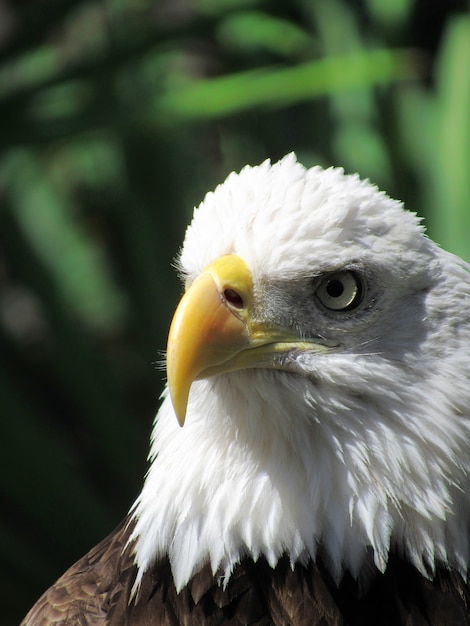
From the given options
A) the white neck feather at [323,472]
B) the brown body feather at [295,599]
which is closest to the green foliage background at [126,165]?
the brown body feather at [295,599]

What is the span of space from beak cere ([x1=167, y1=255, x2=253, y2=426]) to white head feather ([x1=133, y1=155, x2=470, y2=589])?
0.12 feet

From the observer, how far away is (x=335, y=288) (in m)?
1.63

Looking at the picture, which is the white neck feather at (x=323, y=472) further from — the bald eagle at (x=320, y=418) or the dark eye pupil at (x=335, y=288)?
the dark eye pupil at (x=335, y=288)

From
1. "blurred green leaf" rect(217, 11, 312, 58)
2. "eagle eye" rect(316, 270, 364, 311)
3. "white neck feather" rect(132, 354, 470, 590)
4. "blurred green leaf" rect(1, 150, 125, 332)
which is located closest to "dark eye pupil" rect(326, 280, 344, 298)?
"eagle eye" rect(316, 270, 364, 311)

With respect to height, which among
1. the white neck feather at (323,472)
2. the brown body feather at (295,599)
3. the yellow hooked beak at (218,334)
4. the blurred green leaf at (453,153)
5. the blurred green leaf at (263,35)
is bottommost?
the brown body feather at (295,599)

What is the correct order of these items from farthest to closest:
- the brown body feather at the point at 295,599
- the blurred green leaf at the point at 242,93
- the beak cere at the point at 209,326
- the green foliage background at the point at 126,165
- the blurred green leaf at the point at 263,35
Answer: the blurred green leaf at the point at 263,35 → the blurred green leaf at the point at 242,93 → the green foliage background at the point at 126,165 → the brown body feather at the point at 295,599 → the beak cere at the point at 209,326

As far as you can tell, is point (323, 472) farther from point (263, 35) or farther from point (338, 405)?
point (263, 35)

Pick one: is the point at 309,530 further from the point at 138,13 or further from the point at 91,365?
the point at 138,13

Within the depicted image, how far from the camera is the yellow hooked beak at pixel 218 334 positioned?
1.53 meters

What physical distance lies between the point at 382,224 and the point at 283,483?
481mm

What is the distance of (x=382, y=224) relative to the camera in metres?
1.64

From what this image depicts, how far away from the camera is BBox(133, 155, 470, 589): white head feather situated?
1610mm

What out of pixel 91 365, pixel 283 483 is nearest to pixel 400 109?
pixel 91 365

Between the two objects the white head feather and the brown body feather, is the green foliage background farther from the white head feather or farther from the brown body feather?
the white head feather
